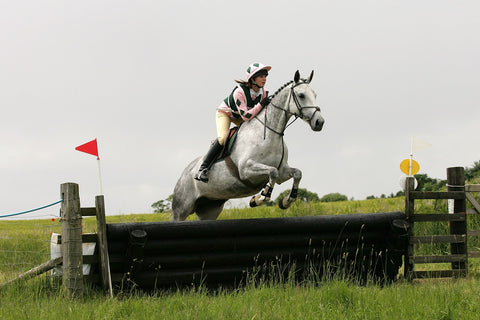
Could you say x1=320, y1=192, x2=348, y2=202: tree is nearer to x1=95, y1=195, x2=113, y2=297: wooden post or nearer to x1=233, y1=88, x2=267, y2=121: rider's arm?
x1=233, y1=88, x2=267, y2=121: rider's arm

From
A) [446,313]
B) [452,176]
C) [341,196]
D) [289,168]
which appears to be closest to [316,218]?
[289,168]

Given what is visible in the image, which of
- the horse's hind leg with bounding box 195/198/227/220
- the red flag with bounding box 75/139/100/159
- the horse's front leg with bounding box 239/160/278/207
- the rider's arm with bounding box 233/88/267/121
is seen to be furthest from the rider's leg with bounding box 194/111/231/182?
the red flag with bounding box 75/139/100/159

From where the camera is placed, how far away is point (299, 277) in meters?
6.05

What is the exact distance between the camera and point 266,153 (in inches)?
239

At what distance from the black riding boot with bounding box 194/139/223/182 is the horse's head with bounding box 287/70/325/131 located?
3.39 ft

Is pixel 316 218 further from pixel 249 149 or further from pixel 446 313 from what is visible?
pixel 446 313

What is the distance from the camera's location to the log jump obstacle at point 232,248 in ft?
18.2

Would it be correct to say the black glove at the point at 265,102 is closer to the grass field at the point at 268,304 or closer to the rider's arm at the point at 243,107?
the rider's arm at the point at 243,107

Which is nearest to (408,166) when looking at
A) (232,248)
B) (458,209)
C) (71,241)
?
(458,209)

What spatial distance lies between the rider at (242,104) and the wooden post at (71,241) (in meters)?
1.56

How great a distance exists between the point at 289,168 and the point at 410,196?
1.81 m

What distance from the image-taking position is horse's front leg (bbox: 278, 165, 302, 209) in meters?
5.82

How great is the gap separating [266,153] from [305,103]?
2.43ft

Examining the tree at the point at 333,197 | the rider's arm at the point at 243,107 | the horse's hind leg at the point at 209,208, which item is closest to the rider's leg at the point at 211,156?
the rider's arm at the point at 243,107
